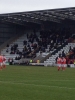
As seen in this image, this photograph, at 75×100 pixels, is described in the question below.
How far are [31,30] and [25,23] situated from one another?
2.54m

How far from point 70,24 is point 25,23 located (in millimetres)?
8985

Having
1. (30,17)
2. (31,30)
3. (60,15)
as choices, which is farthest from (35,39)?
(60,15)

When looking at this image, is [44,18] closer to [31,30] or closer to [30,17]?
[30,17]

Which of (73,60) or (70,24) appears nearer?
(73,60)

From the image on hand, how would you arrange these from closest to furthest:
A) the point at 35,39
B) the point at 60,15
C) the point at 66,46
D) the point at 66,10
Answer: the point at 66,10 < the point at 60,15 < the point at 66,46 < the point at 35,39

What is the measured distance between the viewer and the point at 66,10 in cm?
5638

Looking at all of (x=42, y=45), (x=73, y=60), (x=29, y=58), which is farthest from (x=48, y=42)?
(x=73, y=60)

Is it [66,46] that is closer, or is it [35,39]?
[66,46]

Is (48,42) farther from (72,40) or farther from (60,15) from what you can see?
(60,15)

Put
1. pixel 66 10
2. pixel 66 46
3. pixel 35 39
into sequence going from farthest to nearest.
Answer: pixel 35 39, pixel 66 46, pixel 66 10

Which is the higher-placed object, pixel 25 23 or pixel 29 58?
pixel 25 23

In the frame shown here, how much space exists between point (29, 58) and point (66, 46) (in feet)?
21.7

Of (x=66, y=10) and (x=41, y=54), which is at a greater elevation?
(x=66, y=10)

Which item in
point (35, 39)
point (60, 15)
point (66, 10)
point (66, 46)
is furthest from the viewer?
point (35, 39)
